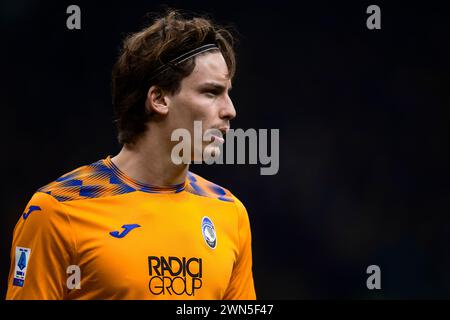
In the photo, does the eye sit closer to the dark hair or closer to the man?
the man

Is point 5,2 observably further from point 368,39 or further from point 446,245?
point 446,245

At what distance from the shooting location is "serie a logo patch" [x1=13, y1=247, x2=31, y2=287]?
2.70m

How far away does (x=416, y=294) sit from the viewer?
560 cm

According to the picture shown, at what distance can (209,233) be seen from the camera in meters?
3.04

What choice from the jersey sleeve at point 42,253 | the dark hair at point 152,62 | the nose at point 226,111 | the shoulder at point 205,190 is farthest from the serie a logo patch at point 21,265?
the nose at point 226,111

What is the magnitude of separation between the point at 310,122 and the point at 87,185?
318cm

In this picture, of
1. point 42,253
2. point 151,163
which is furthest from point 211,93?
point 42,253

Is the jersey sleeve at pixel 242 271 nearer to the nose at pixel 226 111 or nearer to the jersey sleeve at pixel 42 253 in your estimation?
the nose at pixel 226 111

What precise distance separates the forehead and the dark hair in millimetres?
24

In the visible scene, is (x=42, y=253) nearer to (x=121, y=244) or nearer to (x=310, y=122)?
(x=121, y=244)

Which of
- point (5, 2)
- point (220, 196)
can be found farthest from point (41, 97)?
point (220, 196)

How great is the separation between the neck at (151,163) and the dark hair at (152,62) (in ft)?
0.20

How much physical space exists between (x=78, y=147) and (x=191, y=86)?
2.53 meters

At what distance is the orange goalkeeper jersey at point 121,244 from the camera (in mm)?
2707
